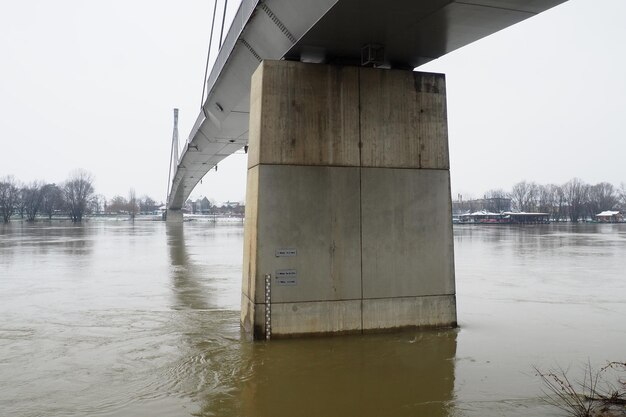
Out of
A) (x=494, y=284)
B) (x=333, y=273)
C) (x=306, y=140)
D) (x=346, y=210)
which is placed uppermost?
(x=306, y=140)

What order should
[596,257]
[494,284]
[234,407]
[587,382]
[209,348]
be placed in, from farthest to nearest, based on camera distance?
[596,257] < [494,284] < [209,348] < [587,382] < [234,407]

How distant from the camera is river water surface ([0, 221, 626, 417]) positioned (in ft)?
21.5

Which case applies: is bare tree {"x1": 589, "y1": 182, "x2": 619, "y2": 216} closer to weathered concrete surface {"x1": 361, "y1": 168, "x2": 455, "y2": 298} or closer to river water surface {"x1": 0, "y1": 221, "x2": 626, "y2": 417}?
river water surface {"x1": 0, "y1": 221, "x2": 626, "y2": 417}

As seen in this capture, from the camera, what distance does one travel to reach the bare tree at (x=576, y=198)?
122m

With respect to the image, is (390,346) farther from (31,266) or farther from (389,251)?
(31,266)

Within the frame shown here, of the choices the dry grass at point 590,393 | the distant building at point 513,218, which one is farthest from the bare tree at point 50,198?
the dry grass at point 590,393

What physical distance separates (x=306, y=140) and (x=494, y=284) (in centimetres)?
1045

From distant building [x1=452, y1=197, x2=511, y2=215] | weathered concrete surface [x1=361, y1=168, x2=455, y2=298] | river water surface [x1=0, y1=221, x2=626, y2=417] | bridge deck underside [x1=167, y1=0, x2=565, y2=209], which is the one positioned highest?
bridge deck underside [x1=167, y1=0, x2=565, y2=209]

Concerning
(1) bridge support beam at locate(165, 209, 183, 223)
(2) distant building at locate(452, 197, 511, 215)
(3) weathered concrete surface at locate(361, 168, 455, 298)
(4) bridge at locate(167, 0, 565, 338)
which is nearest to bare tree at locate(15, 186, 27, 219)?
(1) bridge support beam at locate(165, 209, 183, 223)

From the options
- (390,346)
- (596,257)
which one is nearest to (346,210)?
(390,346)

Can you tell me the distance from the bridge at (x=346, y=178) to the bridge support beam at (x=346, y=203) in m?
0.02

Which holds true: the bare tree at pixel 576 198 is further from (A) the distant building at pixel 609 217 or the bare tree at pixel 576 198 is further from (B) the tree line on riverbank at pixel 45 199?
(B) the tree line on riverbank at pixel 45 199

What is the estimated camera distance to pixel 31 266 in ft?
72.5

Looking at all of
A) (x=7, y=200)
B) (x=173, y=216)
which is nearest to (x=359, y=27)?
(x=173, y=216)
